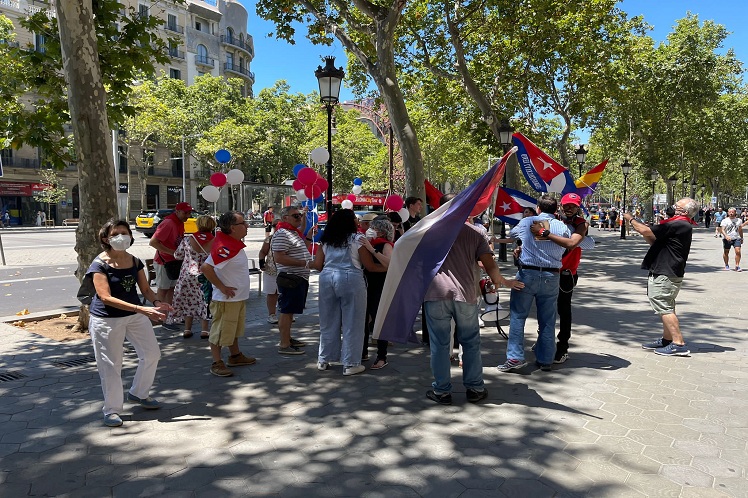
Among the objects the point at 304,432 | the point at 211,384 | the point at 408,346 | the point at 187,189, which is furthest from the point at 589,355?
the point at 187,189

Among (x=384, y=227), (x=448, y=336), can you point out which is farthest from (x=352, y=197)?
(x=448, y=336)

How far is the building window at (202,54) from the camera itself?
53281 mm

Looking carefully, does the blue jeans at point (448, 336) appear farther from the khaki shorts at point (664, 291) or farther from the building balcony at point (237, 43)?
the building balcony at point (237, 43)

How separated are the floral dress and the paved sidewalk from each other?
0.51 metres

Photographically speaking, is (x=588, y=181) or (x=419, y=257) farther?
(x=588, y=181)

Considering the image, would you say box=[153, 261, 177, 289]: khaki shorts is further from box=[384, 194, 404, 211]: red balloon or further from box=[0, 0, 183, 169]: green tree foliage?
box=[384, 194, 404, 211]: red balloon

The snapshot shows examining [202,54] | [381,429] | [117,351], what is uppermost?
[202,54]

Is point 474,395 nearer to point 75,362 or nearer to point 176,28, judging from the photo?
point 75,362

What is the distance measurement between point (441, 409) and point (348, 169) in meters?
42.3

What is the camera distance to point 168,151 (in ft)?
166

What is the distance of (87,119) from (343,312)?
4316 millimetres

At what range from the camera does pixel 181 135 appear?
4094 centimetres

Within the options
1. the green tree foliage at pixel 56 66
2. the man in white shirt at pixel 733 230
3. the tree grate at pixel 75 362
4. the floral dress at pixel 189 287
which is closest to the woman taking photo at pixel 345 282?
the floral dress at pixel 189 287

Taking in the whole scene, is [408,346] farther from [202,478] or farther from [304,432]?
[202,478]
